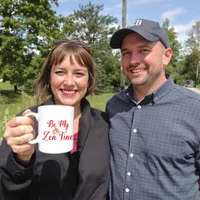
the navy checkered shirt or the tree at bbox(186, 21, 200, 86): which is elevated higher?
the tree at bbox(186, 21, 200, 86)

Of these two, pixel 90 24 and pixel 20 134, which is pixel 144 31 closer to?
pixel 20 134

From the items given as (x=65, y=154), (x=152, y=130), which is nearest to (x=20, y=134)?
(x=65, y=154)

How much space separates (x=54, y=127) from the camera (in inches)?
65.3

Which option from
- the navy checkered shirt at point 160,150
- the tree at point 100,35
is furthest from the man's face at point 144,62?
the tree at point 100,35

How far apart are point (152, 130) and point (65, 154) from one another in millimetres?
734

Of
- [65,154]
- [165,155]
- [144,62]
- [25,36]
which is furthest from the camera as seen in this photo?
[25,36]

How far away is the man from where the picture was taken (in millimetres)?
1996

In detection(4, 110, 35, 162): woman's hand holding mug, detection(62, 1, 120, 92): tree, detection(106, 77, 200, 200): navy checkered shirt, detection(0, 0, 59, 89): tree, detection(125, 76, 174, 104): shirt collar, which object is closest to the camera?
detection(4, 110, 35, 162): woman's hand holding mug

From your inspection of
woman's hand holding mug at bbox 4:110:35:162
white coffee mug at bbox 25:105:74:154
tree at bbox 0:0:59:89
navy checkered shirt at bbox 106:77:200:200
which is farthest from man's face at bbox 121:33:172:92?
tree at bbox 0:0:59:89

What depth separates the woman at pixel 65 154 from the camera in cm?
172

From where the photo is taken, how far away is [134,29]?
221 cm

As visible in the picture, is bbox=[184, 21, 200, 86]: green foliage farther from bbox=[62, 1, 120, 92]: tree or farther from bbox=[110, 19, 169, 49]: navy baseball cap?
bbox=[110, 19, 169, 49]: navy baseball cap

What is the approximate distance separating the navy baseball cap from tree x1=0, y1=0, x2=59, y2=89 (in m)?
21.3

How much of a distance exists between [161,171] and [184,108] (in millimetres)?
531
